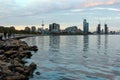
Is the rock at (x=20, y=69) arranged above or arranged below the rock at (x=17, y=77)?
above

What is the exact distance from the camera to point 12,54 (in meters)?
38.2

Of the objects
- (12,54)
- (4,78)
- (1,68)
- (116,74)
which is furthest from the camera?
(12,54)

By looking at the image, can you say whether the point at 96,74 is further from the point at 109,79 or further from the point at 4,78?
the point at 4,78

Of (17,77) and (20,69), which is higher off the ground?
(20,69)

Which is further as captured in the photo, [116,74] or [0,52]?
[0,52]

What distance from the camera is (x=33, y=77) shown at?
957 inches

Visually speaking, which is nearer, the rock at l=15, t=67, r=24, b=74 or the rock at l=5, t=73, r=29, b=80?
the rock at l=5, t=73, r=29, b=80

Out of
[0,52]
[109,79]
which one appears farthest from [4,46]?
[109,79]

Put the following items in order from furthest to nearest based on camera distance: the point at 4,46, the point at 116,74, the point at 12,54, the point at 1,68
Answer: the point at 4,46, the point at 12,54, the point at 116,74, the point at 1,68

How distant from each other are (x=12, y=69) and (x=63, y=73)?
5.12 m

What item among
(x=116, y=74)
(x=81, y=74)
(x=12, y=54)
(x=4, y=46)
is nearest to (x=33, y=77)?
(x=81, y=74)

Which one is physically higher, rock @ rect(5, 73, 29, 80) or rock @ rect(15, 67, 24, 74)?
rock @ rect(15, 67, 24, 74)

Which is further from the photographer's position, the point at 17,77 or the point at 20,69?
the point at 20,69

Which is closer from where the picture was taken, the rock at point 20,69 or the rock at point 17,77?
the rock at point 17,77
